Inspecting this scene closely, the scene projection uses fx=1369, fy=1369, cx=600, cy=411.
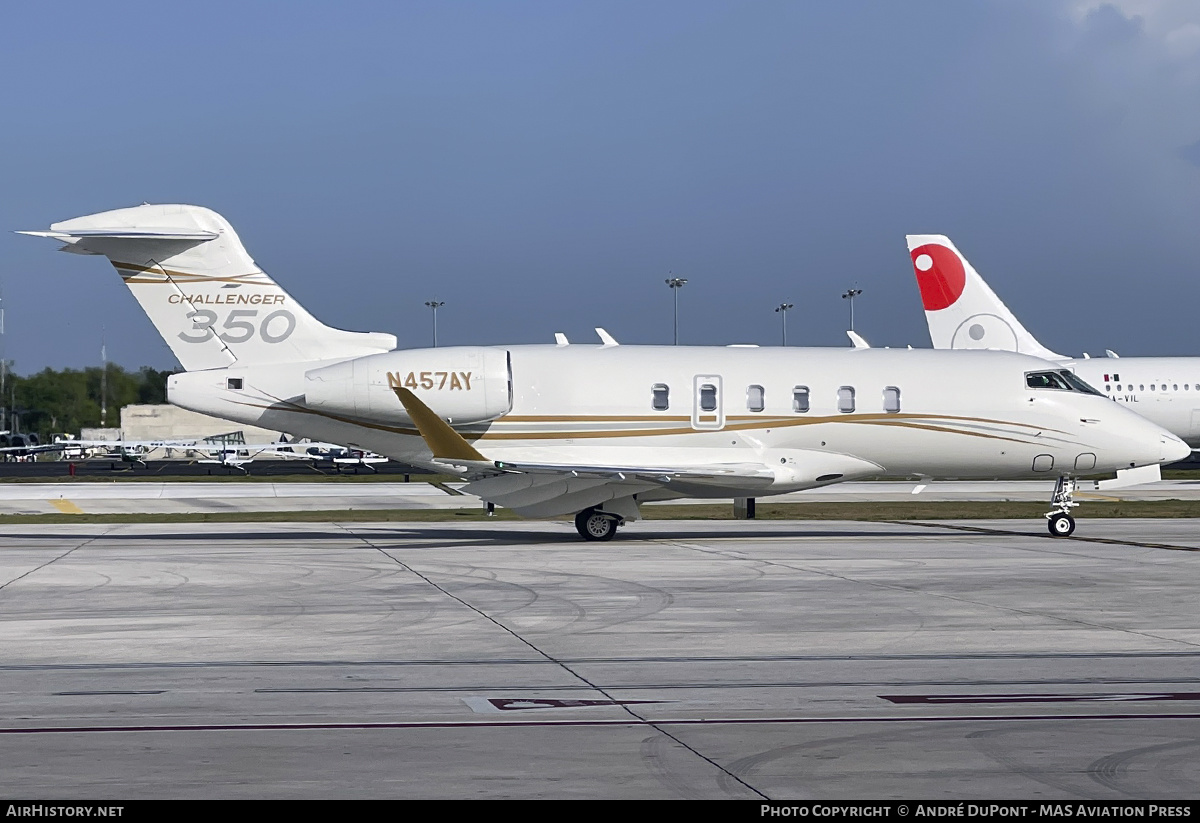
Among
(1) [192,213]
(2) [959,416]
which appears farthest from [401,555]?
(2) [959,416]

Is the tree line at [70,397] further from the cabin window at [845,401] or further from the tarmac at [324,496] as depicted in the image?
the cabin window at [845,401]

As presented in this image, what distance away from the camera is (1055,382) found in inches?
1083

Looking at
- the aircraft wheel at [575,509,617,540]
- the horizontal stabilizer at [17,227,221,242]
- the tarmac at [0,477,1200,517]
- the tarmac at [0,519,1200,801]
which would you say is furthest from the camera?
the tarmac at [0,477,1200,517]

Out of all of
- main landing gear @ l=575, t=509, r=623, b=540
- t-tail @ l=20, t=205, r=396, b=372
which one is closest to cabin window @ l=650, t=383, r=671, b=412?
main landing gear @ l=575, t=509, r=623, b=540

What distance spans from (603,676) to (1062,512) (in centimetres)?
1836

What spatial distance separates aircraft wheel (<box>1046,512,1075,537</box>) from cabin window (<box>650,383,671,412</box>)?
7890 mm

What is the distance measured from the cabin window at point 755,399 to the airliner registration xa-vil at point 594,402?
1.5 inches

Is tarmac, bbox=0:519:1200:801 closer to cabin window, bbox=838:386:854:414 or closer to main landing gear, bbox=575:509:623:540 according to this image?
main landing gear, bbox=575:509:623:540

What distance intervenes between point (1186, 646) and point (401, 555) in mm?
13762

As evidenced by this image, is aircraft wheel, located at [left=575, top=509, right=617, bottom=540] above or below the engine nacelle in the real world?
below

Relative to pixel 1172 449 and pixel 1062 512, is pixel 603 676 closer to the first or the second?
pixel 1062 512

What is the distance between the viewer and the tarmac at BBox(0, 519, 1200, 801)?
24.8 ft

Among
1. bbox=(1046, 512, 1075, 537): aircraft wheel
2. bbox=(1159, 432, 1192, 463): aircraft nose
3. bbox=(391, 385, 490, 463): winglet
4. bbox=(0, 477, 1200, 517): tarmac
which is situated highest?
bbox=(391, 385, 490, 463): winglet

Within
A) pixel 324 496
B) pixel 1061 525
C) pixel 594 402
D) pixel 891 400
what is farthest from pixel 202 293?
pixel 324 496
